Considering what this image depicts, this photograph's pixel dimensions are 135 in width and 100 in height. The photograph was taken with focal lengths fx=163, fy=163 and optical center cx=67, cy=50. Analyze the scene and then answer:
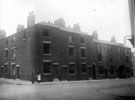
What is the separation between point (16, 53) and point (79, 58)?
33.6 feet

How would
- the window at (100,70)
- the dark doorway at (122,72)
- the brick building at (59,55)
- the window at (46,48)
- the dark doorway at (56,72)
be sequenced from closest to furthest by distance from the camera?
the brick building at (59,55), the window at (46,48), the dark doorway at (56,72), the window at (100,70), the dark doorway at (122,72)

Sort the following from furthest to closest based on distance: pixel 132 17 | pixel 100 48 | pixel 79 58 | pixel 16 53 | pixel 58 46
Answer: pixel 100 48
pixel 79 58
pixel 16 53
pixel 58 46
pixel 132 17

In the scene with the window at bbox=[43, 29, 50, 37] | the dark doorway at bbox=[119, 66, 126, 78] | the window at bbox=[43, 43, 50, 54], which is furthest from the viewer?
the dark doorway at bbox=[119, 66, 126, 78]

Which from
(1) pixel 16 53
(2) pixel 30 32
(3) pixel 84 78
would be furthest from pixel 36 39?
(3) pixel 84 78

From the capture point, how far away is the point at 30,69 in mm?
21609

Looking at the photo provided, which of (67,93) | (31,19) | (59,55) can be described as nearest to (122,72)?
(59,55)

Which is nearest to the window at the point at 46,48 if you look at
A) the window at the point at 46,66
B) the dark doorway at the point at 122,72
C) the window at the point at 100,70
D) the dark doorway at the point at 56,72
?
the window at the point at 46,66

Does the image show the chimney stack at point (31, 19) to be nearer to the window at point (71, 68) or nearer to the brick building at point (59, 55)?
the brick building at point (59, 55)

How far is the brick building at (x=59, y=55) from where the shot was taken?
21.9 metres

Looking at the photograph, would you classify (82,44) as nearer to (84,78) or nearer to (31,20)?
(84,78)

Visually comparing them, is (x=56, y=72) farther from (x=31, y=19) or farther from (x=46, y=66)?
(x=31, y=19)

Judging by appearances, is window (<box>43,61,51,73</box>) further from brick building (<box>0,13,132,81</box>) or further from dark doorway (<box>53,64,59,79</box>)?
dark doorway (<box>53,64,59,79</box>)

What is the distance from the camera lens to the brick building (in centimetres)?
2188

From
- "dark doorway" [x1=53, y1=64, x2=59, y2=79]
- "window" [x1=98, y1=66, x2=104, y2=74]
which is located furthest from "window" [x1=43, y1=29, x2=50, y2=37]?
"window" [x1=98, y1=66, x2=104, y2=74]
